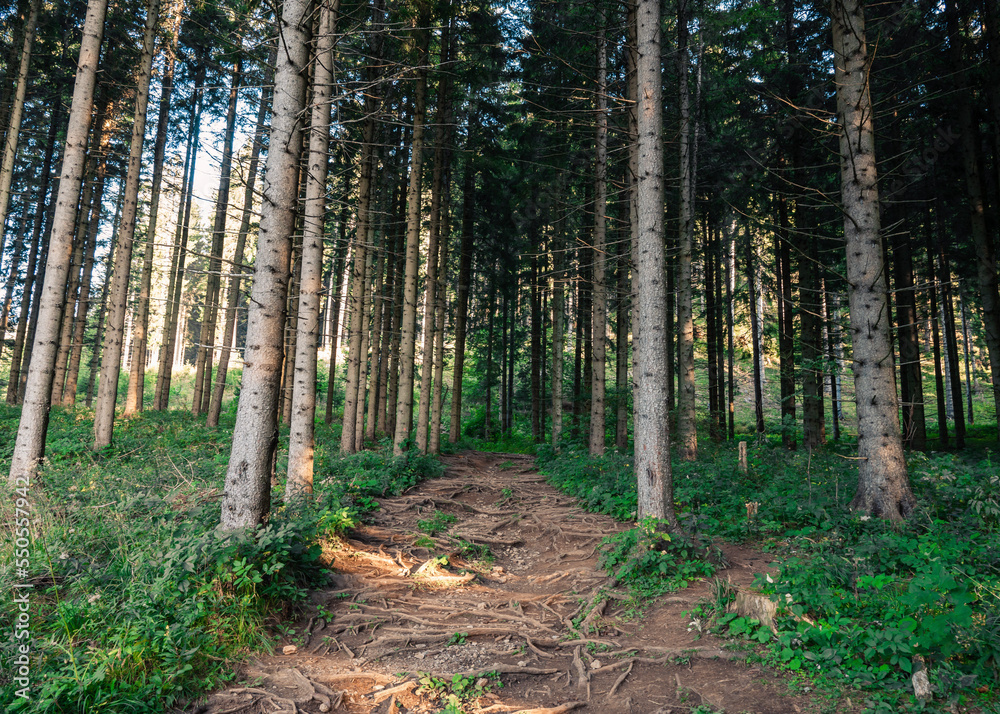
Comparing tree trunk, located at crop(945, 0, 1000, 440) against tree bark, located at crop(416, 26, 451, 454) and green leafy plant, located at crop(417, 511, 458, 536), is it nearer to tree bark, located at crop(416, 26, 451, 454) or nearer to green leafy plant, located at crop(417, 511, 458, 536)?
tree bark, located at crop(416, 26, 451, 454)

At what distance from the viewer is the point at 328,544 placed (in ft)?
21.2

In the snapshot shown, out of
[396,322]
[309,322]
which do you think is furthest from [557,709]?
[396,322]

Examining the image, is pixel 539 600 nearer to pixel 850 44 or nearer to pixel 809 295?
pixel 850 44

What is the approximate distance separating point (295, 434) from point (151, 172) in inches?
668

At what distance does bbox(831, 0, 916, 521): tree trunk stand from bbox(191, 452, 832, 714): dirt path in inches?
83.9

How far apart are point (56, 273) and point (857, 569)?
40.4ft

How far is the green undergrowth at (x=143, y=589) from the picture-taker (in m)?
3.19

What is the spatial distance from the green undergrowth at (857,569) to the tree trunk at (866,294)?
1.45 ft

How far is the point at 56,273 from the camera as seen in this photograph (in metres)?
8.11

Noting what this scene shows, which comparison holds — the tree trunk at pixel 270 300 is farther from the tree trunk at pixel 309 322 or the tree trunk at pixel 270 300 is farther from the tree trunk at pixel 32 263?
the tree trunk at pixel 32 263

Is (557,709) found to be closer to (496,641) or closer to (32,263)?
(496,641)

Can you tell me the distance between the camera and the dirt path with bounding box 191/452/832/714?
3625 millimetres

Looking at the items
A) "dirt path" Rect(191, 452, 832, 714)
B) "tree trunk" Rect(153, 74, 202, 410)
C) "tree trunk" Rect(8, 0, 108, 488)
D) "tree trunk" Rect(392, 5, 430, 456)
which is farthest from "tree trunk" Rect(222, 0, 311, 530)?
"tree trunk" Rect(153, 74, 202, 410)

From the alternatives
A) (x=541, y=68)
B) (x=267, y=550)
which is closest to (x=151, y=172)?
(x=541, y=68)
